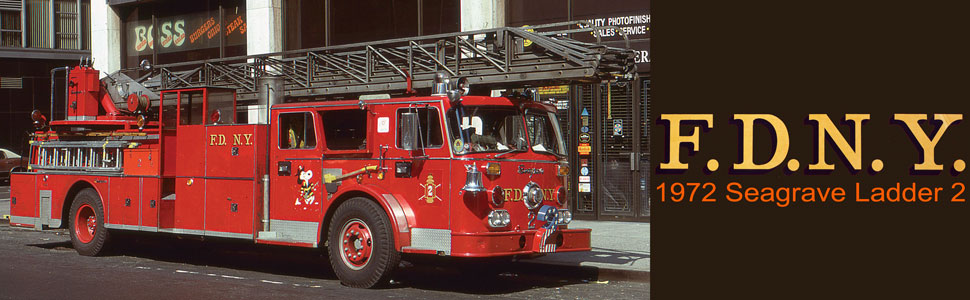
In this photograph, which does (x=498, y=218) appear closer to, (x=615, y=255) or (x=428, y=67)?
(x=428, y=67)

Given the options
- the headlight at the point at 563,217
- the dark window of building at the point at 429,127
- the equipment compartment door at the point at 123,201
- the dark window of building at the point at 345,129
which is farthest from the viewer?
the equipment compartment door at the point at 123,201

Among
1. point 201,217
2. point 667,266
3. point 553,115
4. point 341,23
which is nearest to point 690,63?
point 667,266

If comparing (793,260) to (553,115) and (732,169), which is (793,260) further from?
(553,115)

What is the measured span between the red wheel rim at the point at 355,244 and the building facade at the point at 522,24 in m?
6.09

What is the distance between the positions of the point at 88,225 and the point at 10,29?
31.3m

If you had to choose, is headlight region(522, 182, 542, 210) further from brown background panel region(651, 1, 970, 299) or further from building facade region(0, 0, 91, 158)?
building facade region(0, 0, 91, 158)

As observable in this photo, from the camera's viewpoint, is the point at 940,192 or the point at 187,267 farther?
the point at 187,267

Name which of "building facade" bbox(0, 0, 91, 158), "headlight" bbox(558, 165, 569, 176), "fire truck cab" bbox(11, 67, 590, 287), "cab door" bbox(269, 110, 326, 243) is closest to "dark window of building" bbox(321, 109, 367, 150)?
"fire truck cab" bbox(11, 67, 590, 287)

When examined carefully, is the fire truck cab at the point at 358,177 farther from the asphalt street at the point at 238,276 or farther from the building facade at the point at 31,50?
the building facade at the point at 31,50

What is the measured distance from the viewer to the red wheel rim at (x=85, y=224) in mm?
14562

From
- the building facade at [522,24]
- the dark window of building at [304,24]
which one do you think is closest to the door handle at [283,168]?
the building facade at [522,24]

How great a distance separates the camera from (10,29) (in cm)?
4238

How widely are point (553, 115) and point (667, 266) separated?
7246 mm

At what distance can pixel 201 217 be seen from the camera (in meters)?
12.8
